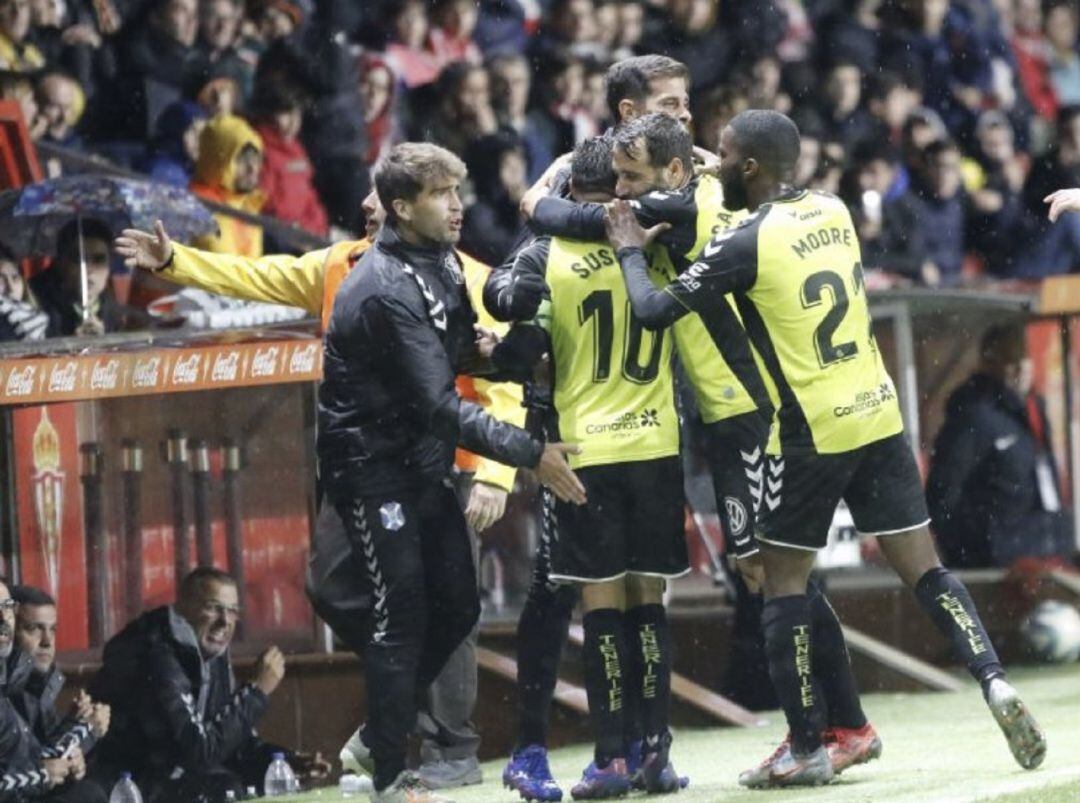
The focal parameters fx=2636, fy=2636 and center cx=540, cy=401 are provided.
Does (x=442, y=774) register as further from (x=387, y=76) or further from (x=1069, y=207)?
(x=387, y=76)

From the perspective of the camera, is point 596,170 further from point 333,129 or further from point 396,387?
point 333,129

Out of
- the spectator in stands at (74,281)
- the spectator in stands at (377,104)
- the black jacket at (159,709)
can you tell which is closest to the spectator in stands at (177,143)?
the spectator in stands at (377,104)

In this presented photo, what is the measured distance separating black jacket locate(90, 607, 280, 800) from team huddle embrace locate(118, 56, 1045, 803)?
125 cm

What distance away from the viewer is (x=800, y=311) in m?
7.44

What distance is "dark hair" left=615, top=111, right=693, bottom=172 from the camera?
764 centimetres

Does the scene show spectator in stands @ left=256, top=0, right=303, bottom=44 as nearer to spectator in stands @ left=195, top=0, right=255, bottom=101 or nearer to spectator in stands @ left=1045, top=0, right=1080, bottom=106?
spectator in stands @ left=195, top=0, right=255, bottom=101

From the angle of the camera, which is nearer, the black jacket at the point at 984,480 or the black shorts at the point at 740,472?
the black shorts at the point at 740,472

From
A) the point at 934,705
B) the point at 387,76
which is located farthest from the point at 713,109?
the point at 934,705

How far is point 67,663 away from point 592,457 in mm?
2868

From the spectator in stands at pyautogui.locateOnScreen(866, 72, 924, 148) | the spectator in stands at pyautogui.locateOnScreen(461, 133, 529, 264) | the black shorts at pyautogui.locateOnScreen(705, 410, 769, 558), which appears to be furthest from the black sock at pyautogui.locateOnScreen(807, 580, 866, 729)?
the spectator in stands at pyautogui.locateOnScreen(866, 72, 924, 148)

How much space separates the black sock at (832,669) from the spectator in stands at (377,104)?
7.49 meters

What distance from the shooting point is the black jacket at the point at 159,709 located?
888cm

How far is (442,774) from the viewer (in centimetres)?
879

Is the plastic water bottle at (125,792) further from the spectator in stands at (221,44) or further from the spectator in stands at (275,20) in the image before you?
the spectator in stands at (275,20)
